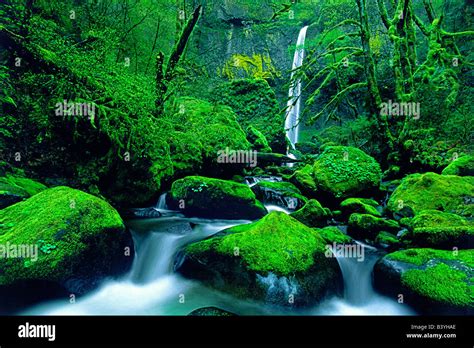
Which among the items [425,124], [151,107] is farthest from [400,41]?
[151,107]

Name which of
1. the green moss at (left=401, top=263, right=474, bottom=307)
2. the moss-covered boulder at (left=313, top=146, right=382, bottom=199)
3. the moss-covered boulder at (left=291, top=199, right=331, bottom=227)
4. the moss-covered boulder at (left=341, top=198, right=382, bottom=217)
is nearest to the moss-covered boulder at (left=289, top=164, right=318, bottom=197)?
the moss-covered boulder at (left=313, top=146, right=382, bottom=199)

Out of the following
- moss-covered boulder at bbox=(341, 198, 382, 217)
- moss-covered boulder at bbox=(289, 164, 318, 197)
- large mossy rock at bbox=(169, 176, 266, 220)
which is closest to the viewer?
moss-covered boulder at bbox=(341, 198, 382, 217)

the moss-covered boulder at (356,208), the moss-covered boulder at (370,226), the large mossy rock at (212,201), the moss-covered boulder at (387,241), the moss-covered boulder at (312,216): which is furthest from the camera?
the large mossy rock at (212,201)

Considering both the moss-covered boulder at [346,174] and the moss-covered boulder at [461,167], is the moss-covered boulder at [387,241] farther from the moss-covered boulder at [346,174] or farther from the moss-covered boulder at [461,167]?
the moss-covered boulder at [461,167]

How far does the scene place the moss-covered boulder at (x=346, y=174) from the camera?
27.9 ft

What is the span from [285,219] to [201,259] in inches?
62.4

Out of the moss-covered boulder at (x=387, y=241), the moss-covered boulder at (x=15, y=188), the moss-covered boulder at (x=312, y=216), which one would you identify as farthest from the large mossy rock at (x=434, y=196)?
the moss-covered boulder at (x=15, y=188)

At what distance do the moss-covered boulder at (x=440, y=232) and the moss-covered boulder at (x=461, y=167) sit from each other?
12.6 ft

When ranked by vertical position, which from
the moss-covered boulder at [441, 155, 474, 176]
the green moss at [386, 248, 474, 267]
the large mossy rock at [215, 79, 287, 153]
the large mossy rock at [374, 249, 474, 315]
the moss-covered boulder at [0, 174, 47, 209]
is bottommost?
the large mossy rock at [374, 249, 474, 315]

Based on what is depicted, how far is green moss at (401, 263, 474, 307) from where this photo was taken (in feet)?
13.0

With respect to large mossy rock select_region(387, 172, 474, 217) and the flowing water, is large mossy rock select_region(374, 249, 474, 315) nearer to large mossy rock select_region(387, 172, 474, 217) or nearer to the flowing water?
the flowing water

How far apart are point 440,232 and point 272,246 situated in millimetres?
2983

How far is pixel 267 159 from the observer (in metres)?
13.3
